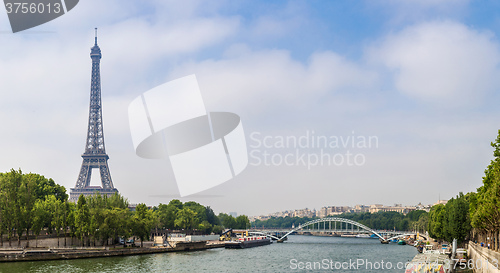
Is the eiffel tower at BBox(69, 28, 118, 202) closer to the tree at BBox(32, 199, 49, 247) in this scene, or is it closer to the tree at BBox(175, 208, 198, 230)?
the tree at BBox(175, 208, 198, 230)

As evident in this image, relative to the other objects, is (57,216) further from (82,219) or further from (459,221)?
(459,221)

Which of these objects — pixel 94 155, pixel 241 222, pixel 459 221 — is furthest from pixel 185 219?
pixel 459 221

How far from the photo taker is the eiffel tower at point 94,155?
95125mm

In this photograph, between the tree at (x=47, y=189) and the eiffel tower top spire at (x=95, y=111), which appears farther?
the eiffel tower top spire at (x=95, y=111)

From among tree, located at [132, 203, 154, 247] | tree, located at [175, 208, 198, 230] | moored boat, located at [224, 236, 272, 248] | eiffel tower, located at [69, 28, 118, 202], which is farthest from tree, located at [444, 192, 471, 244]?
eiffel tower, located at [69, 28, 118, 202]

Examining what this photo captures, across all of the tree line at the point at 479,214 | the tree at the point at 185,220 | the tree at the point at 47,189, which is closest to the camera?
the tree line at the point at 479,214

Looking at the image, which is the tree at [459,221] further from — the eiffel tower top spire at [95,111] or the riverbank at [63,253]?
the eiffel tower top spire at [95,111]

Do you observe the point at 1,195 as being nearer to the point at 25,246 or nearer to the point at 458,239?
the point at 25,246

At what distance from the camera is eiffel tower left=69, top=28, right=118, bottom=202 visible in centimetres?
9512

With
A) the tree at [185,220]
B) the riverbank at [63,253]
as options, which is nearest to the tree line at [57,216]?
the riverbank at [63,253]

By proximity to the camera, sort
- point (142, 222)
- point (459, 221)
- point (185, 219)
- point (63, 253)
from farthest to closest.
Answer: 1. point (185, 219)
2. point (142, 222)
3. point (459, 221)
4. point (63, 253)

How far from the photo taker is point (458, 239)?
1905 inches

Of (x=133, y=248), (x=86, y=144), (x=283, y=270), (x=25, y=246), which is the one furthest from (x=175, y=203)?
(x=283, y=270)

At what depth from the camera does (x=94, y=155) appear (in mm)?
98125
